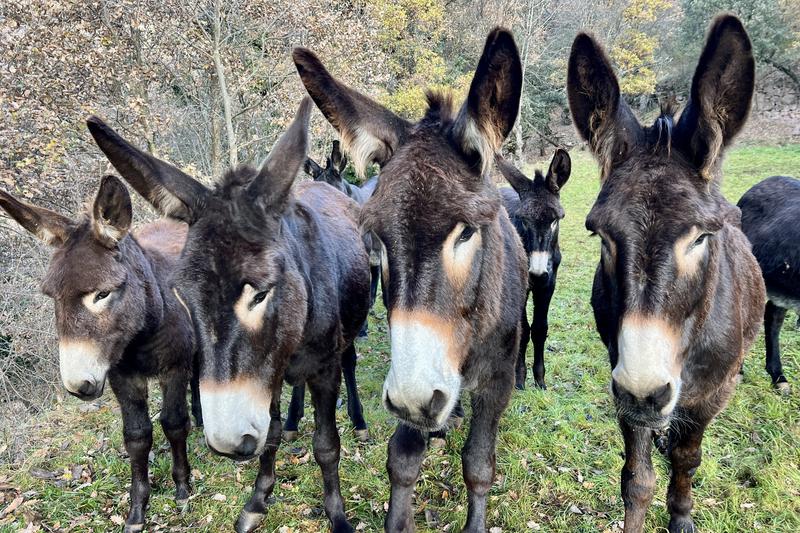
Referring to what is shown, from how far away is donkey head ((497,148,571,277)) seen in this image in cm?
486

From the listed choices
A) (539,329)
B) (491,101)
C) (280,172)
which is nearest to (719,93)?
(491,101)

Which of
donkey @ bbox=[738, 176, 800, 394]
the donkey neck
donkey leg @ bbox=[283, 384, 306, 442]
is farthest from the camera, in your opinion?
donkey leg @ bbox=[283, 384, 306, 442]

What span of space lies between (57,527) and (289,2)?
31.8ft

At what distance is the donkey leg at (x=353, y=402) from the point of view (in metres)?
4.59

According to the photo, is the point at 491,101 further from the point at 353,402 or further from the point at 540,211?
the point at 353,402

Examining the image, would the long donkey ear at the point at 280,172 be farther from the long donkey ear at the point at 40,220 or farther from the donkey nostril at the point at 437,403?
the long donkey ear at the point at 40,220

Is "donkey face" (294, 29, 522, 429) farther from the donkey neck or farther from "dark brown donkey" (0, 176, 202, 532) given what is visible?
the donkey neck

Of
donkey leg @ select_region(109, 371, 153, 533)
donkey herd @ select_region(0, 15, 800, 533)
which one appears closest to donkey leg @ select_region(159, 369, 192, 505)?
donkey leg @ select_region(109, 371, 153, 533)

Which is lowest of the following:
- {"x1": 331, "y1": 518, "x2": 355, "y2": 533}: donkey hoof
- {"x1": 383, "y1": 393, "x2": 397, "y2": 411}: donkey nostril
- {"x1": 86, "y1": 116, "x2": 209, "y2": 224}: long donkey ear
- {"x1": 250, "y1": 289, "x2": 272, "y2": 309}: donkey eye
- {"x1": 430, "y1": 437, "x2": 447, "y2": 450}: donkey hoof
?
{"x1": 331, "y1": 518, "x2": 355, "y2": 533}: donkey hoof

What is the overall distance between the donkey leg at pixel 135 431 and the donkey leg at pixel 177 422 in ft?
0.52

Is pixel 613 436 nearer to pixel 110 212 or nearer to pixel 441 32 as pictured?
pixel 110 212

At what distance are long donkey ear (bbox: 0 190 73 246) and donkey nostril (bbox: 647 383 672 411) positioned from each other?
4057 millimetres

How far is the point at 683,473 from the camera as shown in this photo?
300cm

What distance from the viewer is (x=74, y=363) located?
3.07m
